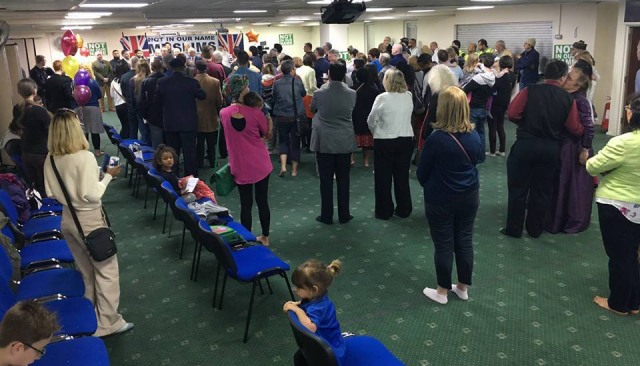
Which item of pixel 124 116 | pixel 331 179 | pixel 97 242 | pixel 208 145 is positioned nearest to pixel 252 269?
pixel 97 242

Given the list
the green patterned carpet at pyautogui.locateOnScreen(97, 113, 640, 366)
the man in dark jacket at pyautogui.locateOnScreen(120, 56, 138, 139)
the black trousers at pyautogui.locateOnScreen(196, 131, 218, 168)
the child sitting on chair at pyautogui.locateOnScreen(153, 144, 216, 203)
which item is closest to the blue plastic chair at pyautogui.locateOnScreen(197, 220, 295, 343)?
the green patterned carpet at pyautogui.locateOnScreen(97, 113, 640, 366)

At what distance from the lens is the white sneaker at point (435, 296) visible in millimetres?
3778

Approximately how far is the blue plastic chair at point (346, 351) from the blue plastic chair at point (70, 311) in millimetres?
1212

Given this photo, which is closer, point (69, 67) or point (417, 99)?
point (417, 99)

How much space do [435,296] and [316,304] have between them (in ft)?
5.54

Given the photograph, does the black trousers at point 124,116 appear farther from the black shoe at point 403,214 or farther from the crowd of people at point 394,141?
the black shoe at point 403,214

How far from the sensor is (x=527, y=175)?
15.4 ft

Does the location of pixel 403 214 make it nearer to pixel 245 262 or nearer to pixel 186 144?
pixel 245 262

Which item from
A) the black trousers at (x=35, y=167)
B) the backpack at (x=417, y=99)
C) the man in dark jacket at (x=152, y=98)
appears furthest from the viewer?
the man in dark jacket at (x=152, y=98)

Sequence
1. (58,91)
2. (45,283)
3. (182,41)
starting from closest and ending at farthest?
(45,283) < (58,91) < (182,41)

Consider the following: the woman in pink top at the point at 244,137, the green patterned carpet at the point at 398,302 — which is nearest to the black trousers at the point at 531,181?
the green patterned carpet at the point at 398,302

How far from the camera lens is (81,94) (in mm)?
8047

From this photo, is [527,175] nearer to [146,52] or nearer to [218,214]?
[218,214]

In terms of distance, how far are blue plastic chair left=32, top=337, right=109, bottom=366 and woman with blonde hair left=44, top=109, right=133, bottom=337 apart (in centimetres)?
88
